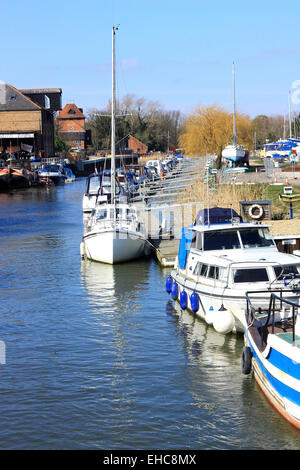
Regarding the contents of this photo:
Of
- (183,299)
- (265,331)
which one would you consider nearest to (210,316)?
(183,299)

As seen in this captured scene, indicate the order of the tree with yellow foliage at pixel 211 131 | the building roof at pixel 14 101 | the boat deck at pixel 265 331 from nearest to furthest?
the boat deck at pixel 265 331 < the tree with yellow foliage at pixel 211 131 < the building roof at pixel 14 101

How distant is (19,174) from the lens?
80250 millimetres

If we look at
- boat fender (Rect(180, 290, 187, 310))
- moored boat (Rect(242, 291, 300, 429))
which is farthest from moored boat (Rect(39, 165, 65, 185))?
moored boat (Rect(242, 291, 300, 429))

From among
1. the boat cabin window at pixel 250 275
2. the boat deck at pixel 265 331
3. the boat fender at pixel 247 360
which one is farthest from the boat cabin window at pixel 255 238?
the boat fender at pixel 247 360

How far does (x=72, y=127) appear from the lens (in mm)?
140000

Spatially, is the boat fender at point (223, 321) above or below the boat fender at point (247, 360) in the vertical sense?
above

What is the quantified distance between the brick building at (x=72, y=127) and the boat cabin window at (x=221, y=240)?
399ft

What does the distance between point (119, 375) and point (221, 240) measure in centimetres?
626

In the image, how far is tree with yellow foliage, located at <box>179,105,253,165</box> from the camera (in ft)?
250

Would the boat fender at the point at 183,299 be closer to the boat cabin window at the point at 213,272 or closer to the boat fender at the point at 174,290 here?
the boat fender at the point at 174,290

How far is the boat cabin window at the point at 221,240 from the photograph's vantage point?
751 inches

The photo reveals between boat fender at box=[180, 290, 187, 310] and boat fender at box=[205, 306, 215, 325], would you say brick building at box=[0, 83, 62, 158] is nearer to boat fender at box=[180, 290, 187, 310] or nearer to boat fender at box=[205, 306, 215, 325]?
boat fender at box=[180, 290, 187, 310]

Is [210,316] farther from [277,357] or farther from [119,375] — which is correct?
[277,357]
